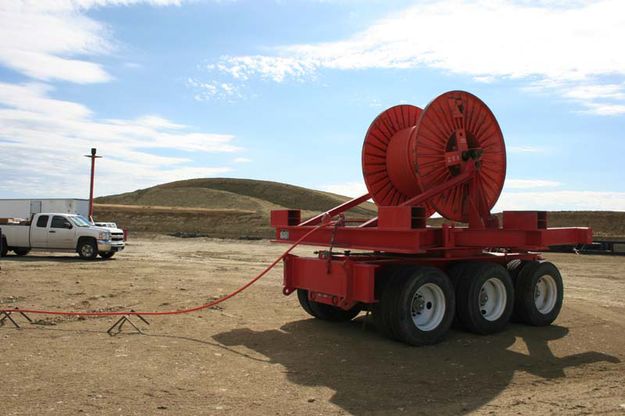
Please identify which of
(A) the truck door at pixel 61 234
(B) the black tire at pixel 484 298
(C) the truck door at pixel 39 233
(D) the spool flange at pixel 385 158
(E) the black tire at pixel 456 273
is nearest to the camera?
(B) the black tire at pixel 484 298

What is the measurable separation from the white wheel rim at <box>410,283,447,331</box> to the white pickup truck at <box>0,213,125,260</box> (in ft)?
55.2

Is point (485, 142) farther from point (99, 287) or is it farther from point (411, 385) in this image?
point (99, 287)

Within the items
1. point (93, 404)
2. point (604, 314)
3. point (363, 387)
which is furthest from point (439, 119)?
point (93, 404)

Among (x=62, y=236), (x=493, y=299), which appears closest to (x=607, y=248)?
(x=493, y=299)

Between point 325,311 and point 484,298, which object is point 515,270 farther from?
point 325,311

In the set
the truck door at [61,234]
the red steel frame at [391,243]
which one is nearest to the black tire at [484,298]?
the red steel frame at [391,243]

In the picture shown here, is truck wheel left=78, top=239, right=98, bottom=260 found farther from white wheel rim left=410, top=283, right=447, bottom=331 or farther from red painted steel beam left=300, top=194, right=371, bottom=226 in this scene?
white wheel rim left=410, top=283, right=447, bottom=331

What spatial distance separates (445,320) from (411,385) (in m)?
2.16

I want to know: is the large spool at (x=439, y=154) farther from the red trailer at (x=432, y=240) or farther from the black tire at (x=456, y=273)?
the black tire at (x=456, y=273)

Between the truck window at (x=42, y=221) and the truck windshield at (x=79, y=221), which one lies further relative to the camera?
the truck windshield at (x=79, y=221)

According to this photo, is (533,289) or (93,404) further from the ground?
(533,289)

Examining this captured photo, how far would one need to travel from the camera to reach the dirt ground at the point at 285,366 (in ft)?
17.8

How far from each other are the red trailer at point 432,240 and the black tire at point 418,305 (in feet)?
0.05

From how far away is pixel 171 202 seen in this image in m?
87.4
